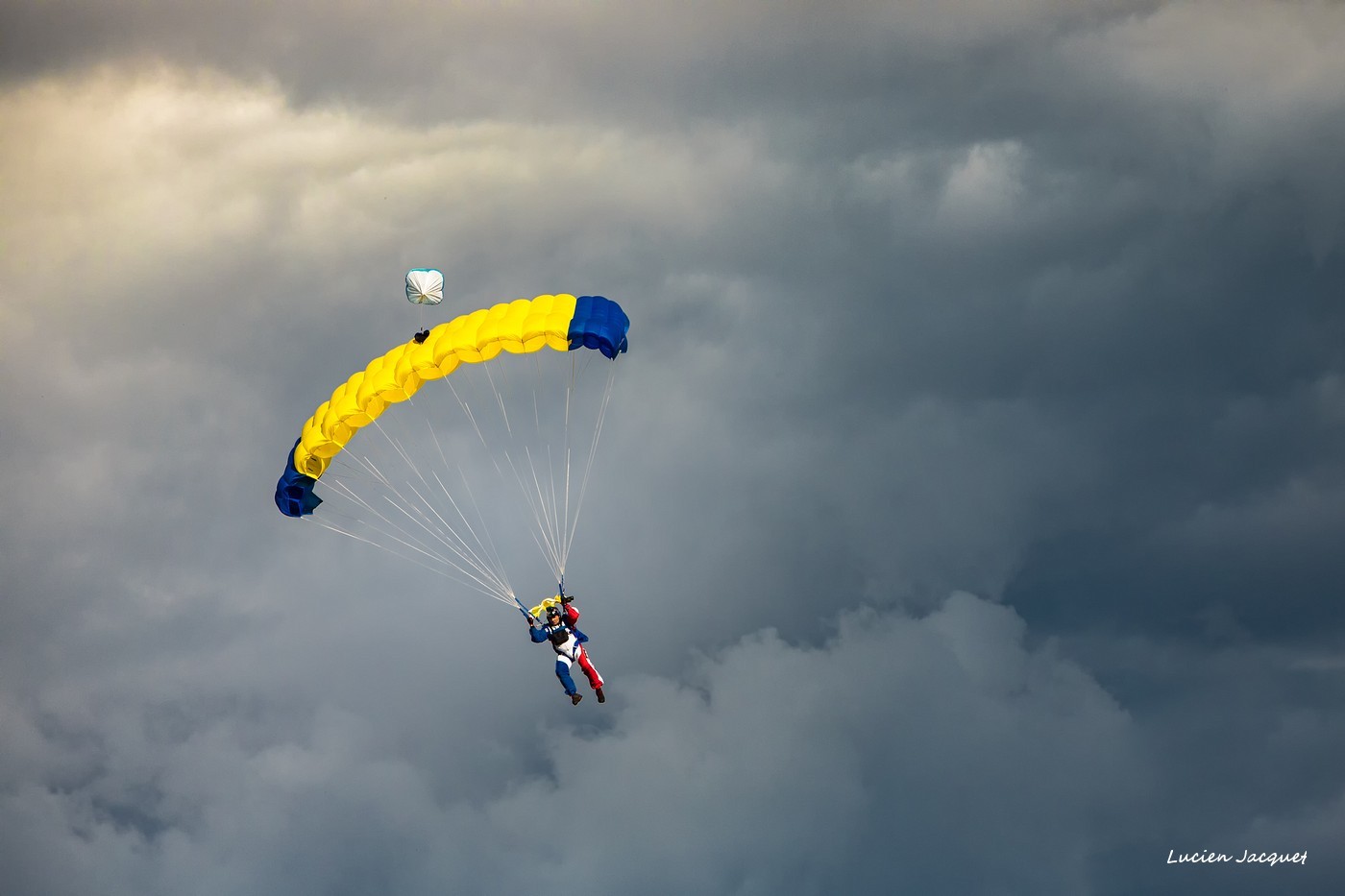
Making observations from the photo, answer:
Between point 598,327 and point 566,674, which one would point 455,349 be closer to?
point 598,327

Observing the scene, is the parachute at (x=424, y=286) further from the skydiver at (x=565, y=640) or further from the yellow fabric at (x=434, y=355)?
the skydiver at (x=565, y=640)

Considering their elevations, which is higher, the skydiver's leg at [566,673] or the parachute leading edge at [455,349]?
the parachute leading edge at [455,349]

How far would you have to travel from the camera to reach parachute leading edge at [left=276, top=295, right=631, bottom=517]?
6194 centimetres

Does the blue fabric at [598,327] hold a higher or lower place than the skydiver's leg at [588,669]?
higher

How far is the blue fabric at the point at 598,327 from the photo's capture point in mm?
62469

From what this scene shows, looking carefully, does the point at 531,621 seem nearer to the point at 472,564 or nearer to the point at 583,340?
the point at 472,564

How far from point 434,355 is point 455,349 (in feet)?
2.66

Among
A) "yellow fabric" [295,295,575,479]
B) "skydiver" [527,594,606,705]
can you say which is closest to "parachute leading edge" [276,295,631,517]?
"yellow fabric" [295,295,575,479]

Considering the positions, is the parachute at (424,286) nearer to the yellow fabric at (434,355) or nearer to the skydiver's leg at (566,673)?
the yellow fabric at (434,355)

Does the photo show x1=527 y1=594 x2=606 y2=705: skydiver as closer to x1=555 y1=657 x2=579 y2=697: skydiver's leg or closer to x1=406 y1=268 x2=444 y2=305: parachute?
x1=555 y1=657 x2=579 y2=697: skydiver's leg

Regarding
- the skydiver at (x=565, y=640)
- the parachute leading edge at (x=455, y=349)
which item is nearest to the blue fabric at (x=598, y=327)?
the parachute leading edge at (x=455, y=349)

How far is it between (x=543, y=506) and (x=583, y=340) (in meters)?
7.18

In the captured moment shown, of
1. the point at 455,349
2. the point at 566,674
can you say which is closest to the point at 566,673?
the point at 566,674

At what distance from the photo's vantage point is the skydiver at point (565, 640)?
61812mm
